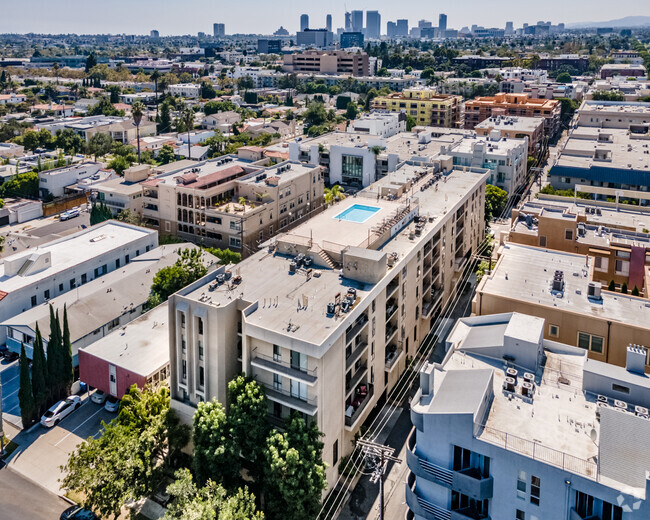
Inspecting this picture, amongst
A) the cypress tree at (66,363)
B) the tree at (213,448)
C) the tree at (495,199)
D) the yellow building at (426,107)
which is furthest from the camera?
the yellow building at (426,107)

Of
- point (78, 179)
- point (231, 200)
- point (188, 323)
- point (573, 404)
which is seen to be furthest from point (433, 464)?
point (78, 179)

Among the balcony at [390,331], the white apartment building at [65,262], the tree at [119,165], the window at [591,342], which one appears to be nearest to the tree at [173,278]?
the white apartment building at [65,262]

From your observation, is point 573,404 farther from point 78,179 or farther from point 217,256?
point 78,179

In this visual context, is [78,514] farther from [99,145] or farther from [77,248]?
[99,145]

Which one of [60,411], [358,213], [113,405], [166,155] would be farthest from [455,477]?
[166,155]

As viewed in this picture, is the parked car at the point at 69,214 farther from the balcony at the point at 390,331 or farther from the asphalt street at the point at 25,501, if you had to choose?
the balcony at the point at 390,331

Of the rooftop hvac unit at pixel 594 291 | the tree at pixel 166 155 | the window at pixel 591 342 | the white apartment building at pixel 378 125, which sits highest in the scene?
the white apartment building at pixel 378 125
